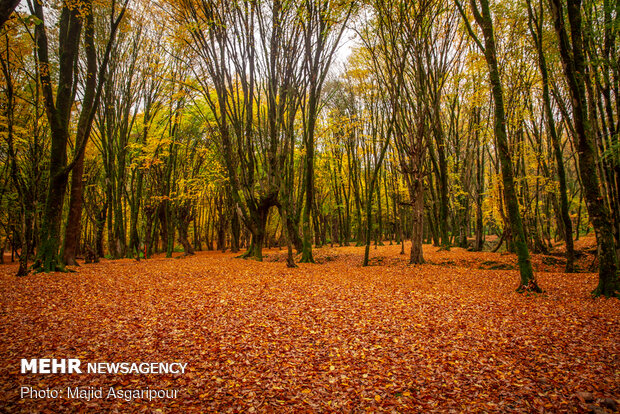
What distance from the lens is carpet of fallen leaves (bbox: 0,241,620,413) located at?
305 centimetres

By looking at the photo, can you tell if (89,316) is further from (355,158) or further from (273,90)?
(355,158)

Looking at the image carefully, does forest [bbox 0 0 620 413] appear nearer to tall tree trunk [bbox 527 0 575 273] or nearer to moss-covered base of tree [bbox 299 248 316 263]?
tall tree trunk [bbox 527 0 575 273]

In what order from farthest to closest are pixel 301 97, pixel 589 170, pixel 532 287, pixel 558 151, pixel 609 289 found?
pixel 301 97 → pixel 558 151 → pixel 532 287 → pixel 589 170 → pixel 609 289

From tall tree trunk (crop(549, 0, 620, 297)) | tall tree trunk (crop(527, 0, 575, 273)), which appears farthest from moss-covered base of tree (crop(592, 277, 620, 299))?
tall tree trunk (crop(527, 0, 575, 273))

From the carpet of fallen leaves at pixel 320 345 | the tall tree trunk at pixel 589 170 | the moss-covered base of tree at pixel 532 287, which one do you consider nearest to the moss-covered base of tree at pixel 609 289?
the tall tree trunk at pixel 589 170

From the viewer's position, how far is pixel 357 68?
58.1 ft

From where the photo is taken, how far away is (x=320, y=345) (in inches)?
167

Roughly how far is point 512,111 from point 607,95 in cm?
521

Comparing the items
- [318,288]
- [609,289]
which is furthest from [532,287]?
[318,288]

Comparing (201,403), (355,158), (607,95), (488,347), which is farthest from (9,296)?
(355,158)

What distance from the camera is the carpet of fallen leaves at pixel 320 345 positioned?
10.0 ft

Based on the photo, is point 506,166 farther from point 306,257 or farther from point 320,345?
point 306,257

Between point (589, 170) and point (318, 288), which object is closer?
point (589, 170)

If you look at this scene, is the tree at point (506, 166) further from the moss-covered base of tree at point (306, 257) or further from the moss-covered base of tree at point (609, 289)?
the moss-covered base of tree at point (306, 257)
